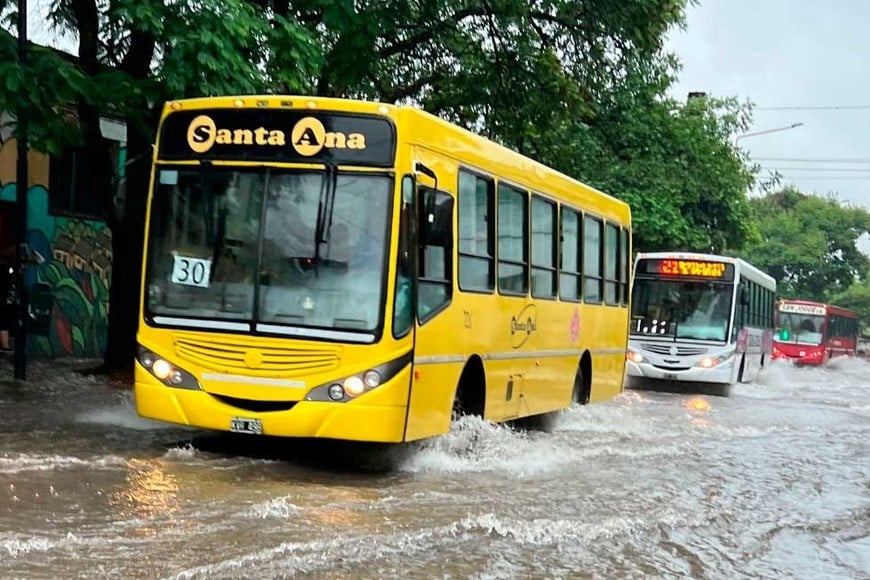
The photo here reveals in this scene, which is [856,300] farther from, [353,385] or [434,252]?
[353,385]

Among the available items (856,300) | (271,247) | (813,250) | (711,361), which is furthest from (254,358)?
(856,300)

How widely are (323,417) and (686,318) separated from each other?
1695 cm

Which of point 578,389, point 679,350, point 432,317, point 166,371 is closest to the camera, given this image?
point 166,371

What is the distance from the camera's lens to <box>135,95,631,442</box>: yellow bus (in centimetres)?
991

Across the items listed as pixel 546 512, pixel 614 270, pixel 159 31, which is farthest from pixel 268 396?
pixel 614 270

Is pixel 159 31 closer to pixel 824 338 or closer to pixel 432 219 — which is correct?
pixel 432 219

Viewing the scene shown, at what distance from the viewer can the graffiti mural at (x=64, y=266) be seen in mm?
21594

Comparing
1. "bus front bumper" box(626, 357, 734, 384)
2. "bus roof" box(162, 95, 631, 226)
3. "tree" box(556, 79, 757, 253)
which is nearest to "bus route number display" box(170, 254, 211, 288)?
"bus roof" box(162, 95, 631, 226)

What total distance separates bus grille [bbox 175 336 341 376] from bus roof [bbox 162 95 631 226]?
181 centimetres

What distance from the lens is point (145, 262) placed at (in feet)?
34.2

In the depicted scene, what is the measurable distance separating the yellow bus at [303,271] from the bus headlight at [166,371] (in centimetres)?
1

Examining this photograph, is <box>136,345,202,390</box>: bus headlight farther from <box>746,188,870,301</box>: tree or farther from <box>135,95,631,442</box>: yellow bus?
<box>746,188,870,301</box>: tree

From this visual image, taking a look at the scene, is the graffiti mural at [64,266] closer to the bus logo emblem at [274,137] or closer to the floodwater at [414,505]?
the floodwater at [414,505]

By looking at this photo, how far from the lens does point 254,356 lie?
10.0 m
